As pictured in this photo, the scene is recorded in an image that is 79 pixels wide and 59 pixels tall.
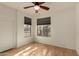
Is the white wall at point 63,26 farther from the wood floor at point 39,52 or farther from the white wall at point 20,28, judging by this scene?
the white wall at point 20,28

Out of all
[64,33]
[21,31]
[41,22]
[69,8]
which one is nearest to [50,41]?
[64,33]

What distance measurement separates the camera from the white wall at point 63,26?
149 inches

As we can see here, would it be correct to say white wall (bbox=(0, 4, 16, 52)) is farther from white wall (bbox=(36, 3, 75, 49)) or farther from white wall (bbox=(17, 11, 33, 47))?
white wall (bbox=(36, 3, 75, 49))

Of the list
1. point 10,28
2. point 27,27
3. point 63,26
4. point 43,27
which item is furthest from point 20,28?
point 63,26

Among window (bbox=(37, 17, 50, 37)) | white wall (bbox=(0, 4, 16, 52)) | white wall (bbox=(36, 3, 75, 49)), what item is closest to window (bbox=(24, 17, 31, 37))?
window (bbox=(37, 17, 50, 37))

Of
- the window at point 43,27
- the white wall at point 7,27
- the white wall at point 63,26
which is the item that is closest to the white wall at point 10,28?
the white wall at point 7,27

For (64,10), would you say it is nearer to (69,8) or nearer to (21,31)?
(69,8)

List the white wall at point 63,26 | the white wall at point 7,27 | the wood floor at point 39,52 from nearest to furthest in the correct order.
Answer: the wood floor at point 39,52 → the white wall at point 7,27 → the white wall at point 63,26

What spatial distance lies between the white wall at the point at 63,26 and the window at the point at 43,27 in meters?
0.36

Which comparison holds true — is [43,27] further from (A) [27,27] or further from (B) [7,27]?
(B) [7,27]

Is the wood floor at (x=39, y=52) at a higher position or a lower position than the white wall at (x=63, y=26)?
lower

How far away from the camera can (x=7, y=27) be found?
3.55m

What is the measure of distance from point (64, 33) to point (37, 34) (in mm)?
2192

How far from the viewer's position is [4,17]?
3.39m
